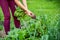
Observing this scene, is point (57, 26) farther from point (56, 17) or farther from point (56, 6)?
point (56, 6)

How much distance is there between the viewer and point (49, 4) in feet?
42.4

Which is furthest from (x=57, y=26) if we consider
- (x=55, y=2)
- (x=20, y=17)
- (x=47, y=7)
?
(x=55, y=2)

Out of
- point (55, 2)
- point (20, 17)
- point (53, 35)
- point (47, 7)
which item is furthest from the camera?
point (55, 2)

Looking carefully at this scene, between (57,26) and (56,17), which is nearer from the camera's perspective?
(57,26)

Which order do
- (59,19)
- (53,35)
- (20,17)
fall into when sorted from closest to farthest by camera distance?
(53,35) < (59,19) < (20,17)

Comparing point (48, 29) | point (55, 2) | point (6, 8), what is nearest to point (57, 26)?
point (48, 29)

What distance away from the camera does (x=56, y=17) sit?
4.71 meters

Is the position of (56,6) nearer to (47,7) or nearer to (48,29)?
(47,7)

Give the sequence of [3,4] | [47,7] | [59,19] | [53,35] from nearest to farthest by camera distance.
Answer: [53,35] < [59,19] < [3,4] < [47,7]

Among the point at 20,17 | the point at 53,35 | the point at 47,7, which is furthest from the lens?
the point at 47,7

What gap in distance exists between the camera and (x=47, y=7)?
12344 millimetres

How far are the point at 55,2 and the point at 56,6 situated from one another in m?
0.83

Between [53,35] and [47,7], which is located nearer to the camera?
[53,35]

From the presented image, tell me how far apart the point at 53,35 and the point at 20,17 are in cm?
100
